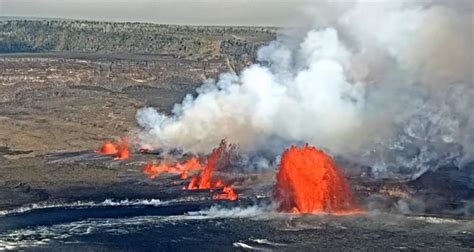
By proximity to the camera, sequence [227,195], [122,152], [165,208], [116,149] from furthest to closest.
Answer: [116,149] → [122,152] → [227,195] → [165,208]

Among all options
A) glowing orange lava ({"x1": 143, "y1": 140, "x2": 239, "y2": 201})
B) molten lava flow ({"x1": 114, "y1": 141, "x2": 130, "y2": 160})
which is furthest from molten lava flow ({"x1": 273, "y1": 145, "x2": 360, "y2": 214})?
molten lava flow ({"x1": 114, "y1": 141, "x2": 130, "y2": 160})

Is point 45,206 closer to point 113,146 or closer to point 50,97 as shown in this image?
point 113,146

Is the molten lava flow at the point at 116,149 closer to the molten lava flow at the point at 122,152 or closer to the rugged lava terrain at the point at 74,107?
the molten lava flow at the point at 122,152

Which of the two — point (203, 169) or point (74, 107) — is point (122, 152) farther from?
point (74, 107)

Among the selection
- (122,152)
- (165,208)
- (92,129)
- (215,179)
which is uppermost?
(92,129)

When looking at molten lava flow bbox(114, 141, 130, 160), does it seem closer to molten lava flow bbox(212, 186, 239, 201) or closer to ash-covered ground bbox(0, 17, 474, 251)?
ash-covered ground bbox(0, 17, 474, 251)

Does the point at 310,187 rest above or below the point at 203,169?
below

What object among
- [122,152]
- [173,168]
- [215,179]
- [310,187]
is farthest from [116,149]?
[310,187]

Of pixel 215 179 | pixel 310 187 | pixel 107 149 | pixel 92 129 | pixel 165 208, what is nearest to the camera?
pixel 310 187
